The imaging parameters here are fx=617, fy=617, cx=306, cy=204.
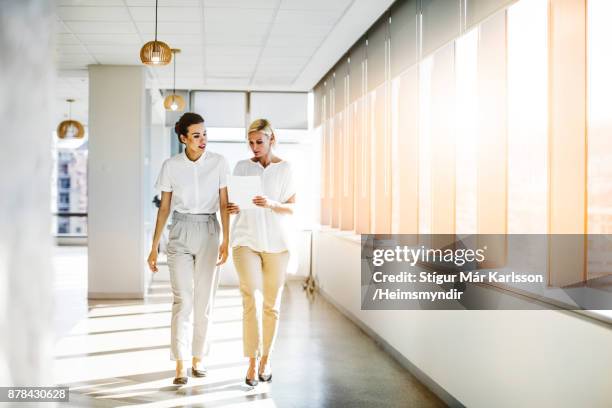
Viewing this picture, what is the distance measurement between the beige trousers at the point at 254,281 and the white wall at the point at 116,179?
4.44 metres

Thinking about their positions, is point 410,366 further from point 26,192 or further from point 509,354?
point 26,192

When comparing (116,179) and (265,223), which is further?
(116,179)

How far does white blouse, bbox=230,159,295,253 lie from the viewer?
389cm

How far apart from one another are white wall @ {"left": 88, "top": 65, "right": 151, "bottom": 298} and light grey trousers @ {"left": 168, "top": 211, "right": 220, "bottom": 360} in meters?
4.21

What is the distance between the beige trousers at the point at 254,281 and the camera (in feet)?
12.8

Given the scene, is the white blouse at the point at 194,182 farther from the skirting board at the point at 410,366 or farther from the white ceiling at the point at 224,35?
the skirting board at the point at 410,366

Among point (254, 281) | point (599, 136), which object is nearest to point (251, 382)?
point (254, 281)

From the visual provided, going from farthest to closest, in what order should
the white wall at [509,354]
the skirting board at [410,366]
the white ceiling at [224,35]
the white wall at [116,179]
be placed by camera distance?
the white wall at [116,179]
the white ceiling at [224,35]
the skirting board at [410,366]
the white wall at [509,354]

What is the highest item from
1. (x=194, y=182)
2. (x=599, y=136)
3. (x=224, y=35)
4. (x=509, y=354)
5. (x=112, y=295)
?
(x=224, y=35)

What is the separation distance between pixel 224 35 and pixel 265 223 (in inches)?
131

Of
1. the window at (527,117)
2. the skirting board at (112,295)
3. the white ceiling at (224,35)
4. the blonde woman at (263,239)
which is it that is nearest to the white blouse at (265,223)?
the blonde woman at (263,239)

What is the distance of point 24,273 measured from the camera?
2.21 ft

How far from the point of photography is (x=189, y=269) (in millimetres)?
3990

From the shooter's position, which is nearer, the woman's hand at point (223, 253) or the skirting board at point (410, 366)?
the skirting board at point (410, 366)
